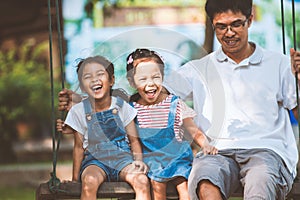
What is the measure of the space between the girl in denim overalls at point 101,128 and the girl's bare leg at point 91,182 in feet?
0.06

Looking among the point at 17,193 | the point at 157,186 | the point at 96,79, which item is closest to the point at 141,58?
the point at 96,79

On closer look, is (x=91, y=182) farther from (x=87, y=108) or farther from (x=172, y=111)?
(x=172, y=111)

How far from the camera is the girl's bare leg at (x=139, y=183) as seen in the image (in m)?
3.79

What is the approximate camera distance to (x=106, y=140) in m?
3.98

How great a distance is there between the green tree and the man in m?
7.57

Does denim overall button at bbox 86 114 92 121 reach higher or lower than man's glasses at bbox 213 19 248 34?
lower

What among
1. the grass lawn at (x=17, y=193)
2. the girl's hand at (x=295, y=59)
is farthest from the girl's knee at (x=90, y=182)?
the grass lawn at (x=17, y=193)

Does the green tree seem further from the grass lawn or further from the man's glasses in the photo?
the man's glasses

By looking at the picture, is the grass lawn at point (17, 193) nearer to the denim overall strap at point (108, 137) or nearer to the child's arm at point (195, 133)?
the denim overall strap at point (108, 137)

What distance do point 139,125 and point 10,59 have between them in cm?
799

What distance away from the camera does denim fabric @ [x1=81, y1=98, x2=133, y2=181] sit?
3.94 meters

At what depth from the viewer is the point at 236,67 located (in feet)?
13.1

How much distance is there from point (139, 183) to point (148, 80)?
46 cm

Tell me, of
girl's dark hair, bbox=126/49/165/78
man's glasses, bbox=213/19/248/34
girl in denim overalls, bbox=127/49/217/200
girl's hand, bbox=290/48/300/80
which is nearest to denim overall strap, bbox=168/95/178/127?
girl in denim overalls, bbox=127/49/217/200
